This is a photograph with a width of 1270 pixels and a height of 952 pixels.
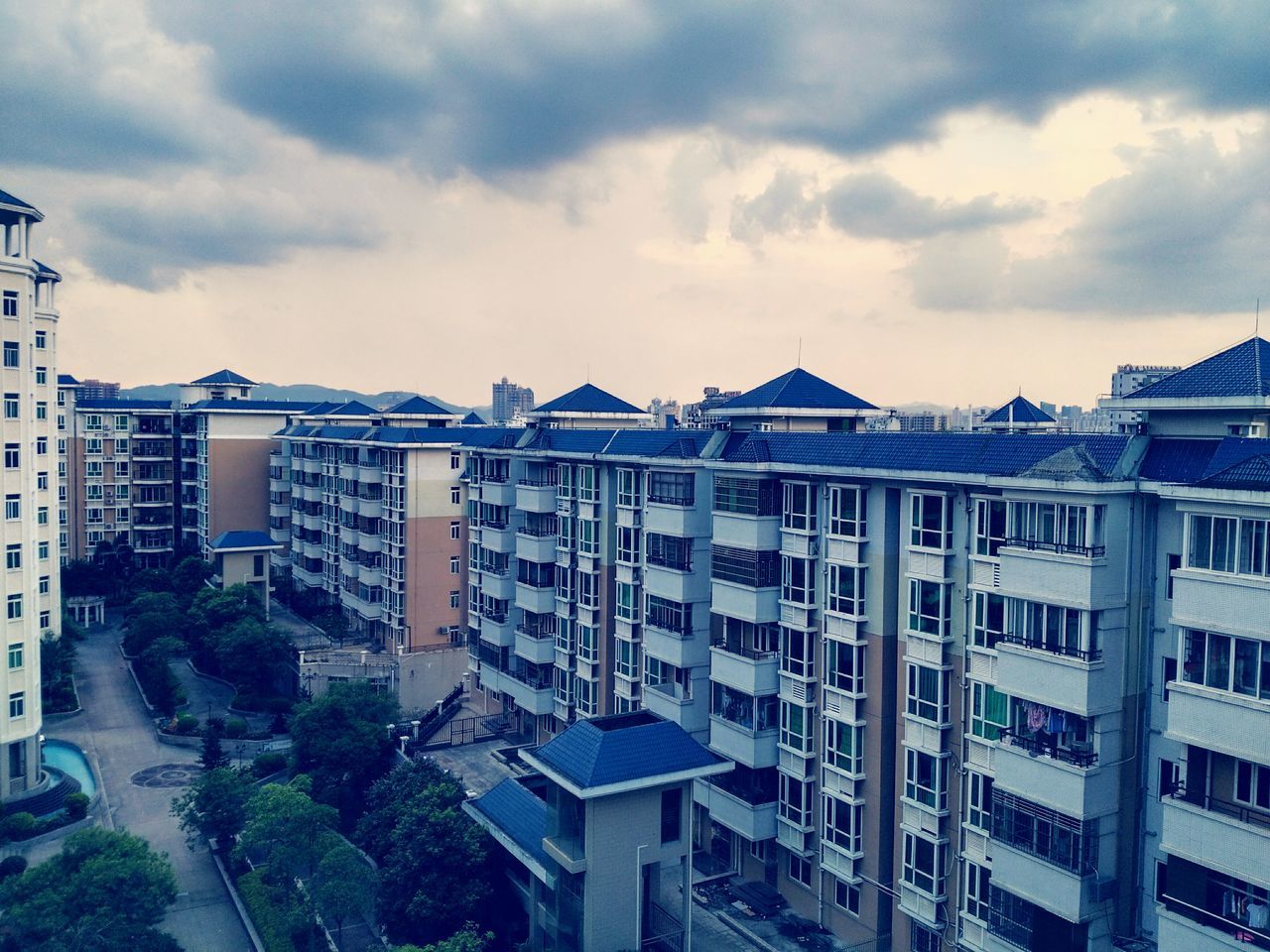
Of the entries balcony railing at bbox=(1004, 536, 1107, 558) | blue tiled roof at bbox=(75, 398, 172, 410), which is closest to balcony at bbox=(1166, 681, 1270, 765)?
balcony railing at bbox=(1004, 536, 1107, 558)

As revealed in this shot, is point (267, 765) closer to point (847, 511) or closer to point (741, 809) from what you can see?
point (741, 809)

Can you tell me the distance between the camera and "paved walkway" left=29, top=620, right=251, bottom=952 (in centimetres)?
2770

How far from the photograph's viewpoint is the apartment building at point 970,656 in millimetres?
16234

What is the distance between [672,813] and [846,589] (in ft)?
24.5

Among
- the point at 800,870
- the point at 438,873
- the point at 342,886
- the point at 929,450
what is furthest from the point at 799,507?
the point at 342,886

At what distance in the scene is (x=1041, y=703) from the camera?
18812mm

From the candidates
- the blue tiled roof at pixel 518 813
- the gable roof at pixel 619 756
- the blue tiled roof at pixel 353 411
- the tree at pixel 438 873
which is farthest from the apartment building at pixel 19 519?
the blue tiled roof at pixel 353 411

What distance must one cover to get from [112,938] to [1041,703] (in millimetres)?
22170

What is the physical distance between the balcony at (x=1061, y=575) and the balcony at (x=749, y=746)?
10.0 m

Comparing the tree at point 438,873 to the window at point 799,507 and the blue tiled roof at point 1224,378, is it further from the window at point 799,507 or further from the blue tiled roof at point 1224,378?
the blue tiled roof at point 1224,378

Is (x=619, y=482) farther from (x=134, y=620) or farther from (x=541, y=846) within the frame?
(x=134, y=620)

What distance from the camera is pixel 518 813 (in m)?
26.4

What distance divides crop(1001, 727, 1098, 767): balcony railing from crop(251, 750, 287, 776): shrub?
1172 inches

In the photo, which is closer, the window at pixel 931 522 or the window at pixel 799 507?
the window at pixel 931 522
